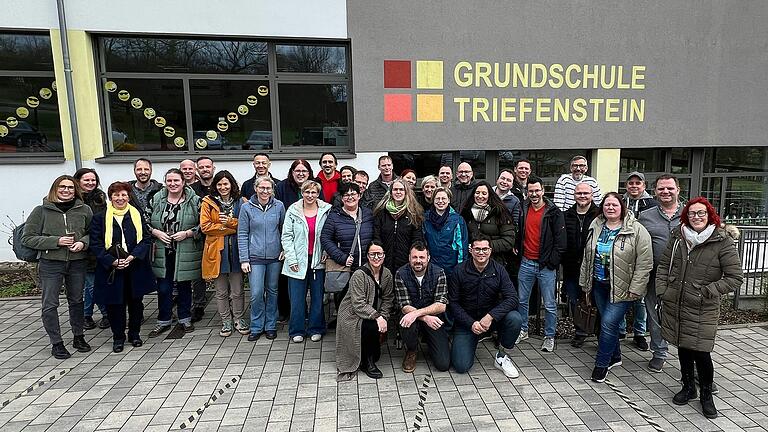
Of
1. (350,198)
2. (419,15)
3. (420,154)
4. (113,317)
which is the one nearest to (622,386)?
(350,198)

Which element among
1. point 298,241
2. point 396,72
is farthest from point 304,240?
point 396,72

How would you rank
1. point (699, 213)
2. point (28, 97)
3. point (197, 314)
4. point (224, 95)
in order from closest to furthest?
point (699, 213), point (197, 314), point (28, 97), point (224, 95)

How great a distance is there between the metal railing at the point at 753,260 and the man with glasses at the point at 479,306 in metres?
3.95

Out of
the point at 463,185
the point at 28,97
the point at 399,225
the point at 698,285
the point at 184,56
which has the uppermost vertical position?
the point at 184,56

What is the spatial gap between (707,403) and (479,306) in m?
1.95

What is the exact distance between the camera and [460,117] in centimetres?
884

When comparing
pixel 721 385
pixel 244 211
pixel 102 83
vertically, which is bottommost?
pixel 721 385

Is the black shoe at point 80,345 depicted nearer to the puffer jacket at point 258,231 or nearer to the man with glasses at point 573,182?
the puffer jacket at point 258,231

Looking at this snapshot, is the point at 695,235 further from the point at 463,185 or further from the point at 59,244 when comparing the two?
the point at 59,244

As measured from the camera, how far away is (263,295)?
5.18 metres

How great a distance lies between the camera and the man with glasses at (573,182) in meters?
5.21

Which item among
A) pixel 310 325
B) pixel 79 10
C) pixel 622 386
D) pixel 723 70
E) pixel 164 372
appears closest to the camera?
pixel 622 386

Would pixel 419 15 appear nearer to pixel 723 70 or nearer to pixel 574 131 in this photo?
pixel 574 131

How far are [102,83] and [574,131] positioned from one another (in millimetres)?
9093
